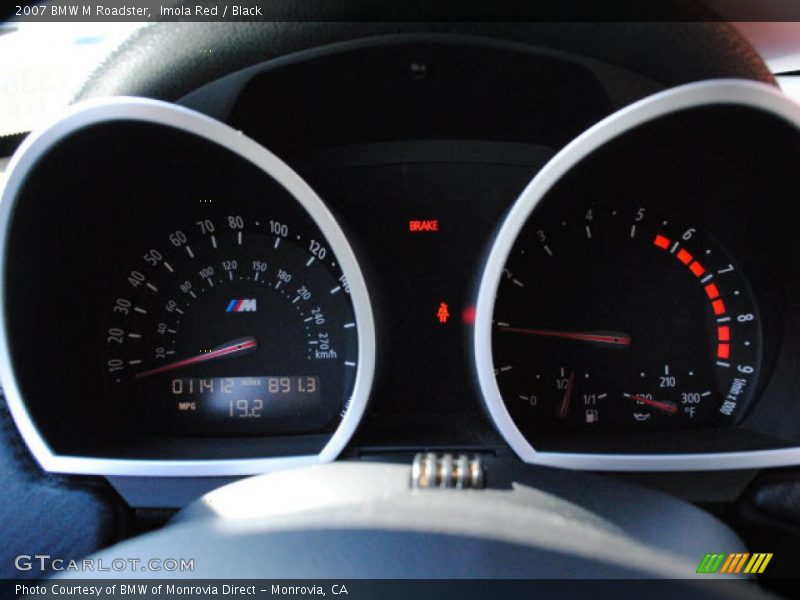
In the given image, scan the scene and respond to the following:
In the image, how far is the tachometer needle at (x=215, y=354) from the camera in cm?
245

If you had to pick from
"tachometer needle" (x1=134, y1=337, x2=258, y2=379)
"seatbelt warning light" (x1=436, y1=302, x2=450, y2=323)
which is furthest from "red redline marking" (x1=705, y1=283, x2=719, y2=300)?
"tachometer needle" (x1=134, y1=337, x2=258, y2=379)

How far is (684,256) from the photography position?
245 cm

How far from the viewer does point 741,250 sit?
95.0 inches

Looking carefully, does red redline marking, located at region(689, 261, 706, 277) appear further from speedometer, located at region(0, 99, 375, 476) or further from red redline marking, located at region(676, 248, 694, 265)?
speedometer, located at region(0, 99, 375, 476)

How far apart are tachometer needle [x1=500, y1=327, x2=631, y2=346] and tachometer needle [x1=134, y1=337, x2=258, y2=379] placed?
68cm

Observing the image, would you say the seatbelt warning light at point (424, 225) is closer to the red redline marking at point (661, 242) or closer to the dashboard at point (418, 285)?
the dashboard at point (418, 285)

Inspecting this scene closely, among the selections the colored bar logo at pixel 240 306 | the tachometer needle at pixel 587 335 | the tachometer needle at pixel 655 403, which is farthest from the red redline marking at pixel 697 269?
the colored bar logo at pixel 240 306

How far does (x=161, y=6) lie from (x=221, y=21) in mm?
129

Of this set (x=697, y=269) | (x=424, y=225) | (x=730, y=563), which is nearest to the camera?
(x=730, y=563)

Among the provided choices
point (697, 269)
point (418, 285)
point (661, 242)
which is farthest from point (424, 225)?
point (697, 269)

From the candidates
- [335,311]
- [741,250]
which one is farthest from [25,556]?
[741,250]

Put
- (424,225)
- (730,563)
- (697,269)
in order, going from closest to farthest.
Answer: (730,563) → (697,269) → (424,225)

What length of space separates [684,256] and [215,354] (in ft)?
4.21

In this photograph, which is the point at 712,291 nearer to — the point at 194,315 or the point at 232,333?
the point at 232,333
